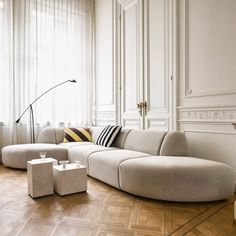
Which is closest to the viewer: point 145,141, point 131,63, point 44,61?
point 145,141

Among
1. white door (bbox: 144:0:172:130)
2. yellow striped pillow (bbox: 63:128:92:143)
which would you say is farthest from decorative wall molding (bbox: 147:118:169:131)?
yellow striped pillow (bbox: 63:128:92:143)

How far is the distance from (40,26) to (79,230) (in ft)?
13.4

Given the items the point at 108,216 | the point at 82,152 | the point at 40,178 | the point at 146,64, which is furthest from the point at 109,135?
the point at 108,216

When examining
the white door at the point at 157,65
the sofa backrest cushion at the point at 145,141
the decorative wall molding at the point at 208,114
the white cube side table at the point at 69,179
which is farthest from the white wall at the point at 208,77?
the white cube side table at the point at 69,179

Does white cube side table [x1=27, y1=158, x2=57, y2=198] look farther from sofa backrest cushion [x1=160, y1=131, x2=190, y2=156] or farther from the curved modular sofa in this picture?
sofa backrest cushion [x1=160, y1=131, x2=190, y2=156]

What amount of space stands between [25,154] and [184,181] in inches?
96.3

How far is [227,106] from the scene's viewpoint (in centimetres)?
264

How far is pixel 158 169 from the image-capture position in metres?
2.28

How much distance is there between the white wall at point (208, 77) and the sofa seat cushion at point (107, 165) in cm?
83

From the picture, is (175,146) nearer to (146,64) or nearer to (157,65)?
(157,65)

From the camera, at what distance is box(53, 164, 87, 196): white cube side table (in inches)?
97.4

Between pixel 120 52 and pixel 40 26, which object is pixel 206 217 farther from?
pixel 40 26

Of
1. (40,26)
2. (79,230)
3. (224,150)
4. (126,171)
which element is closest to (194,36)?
(224,150)

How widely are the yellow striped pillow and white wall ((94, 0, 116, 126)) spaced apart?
1.95ft
